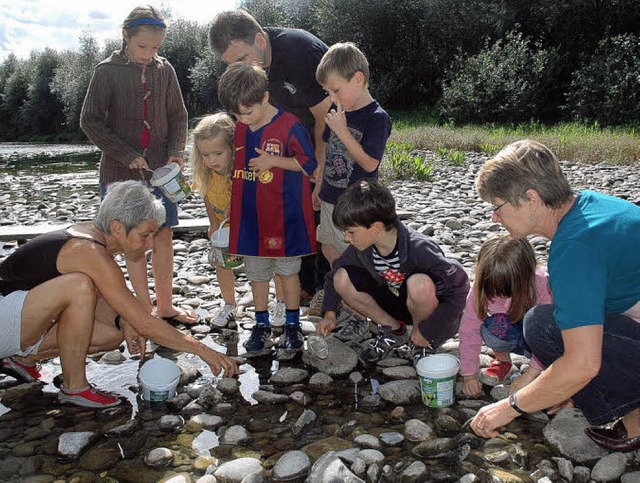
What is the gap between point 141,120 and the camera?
157 inches

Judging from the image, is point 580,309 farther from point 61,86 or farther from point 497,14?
point 61,86

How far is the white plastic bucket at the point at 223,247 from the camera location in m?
3.80

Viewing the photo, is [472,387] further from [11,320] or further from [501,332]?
[11,320]

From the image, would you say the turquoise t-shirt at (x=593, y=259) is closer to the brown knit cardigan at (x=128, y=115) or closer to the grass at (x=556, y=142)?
the brown knit cardigan at (x=128, y=115)

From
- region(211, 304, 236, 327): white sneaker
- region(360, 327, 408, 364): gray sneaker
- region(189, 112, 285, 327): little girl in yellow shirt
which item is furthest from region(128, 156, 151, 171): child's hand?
region(360, 327, 408, 364): gray sneaker

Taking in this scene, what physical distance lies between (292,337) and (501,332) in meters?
1.19

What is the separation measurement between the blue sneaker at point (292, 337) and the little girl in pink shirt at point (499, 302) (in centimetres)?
97

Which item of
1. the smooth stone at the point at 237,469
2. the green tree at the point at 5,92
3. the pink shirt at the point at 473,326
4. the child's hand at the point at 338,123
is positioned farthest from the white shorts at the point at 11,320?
the green tree at the point at 5,92

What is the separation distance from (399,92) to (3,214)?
21.4m

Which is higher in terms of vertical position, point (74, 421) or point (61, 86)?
point (61, 86)

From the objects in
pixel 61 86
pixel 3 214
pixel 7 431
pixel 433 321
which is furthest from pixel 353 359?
pixel 61 86

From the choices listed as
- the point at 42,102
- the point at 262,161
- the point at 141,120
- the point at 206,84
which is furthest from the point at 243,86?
the point at 42,102

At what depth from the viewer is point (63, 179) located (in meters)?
13.2

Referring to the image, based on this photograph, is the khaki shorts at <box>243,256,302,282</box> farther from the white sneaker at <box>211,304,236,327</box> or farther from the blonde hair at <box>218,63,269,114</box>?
the blonde hair at <box>218,63,269,114</box>
